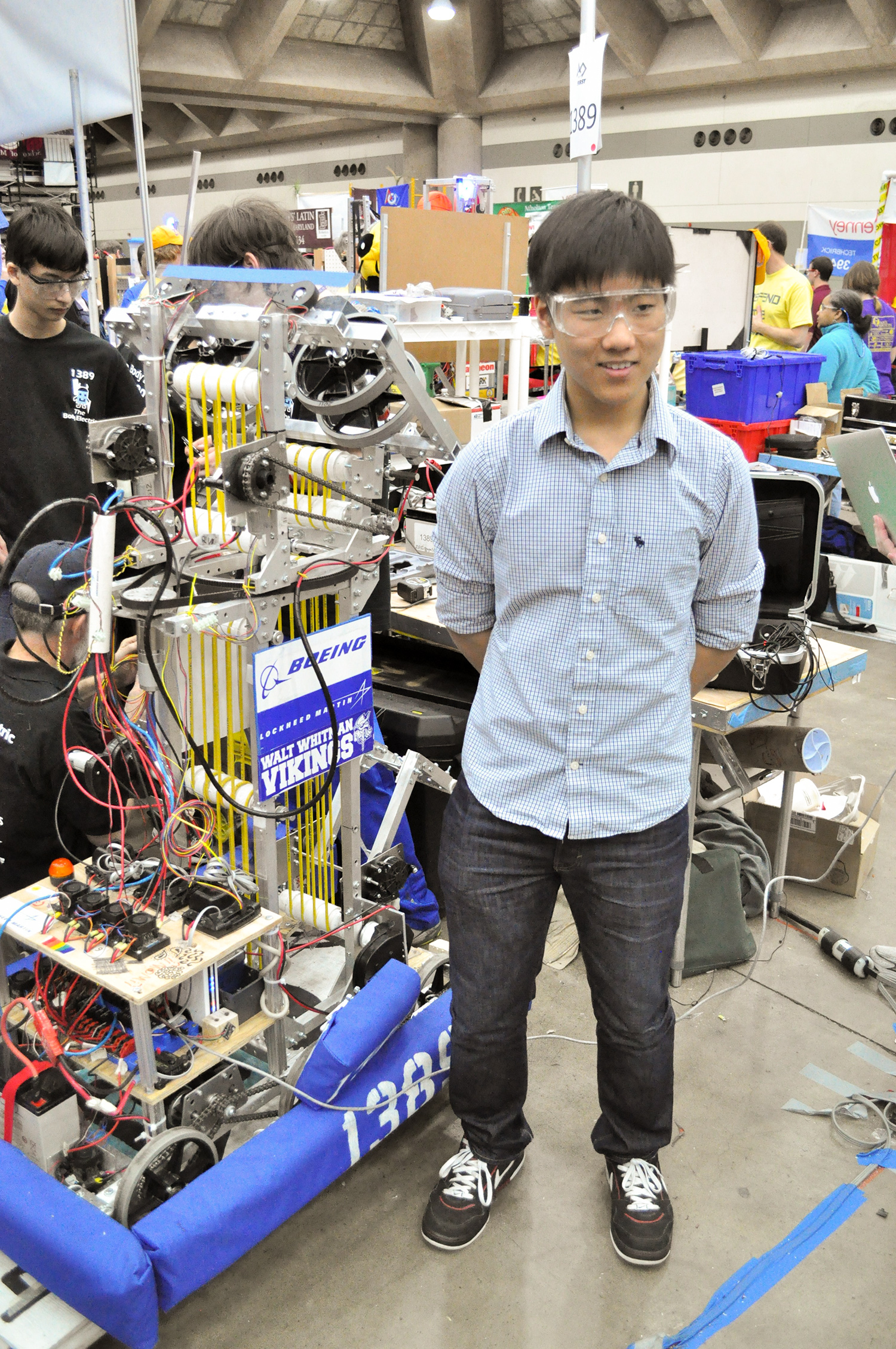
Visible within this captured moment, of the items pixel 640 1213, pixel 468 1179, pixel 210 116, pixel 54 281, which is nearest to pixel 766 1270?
pixel 640 1213

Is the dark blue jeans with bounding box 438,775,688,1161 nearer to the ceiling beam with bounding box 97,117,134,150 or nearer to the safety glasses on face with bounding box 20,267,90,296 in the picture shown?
the safety glasses on face with bounding box 20,267,90,296

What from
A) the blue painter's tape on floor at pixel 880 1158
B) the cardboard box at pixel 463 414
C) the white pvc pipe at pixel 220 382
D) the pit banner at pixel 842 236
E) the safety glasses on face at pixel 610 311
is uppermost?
the pit banner at pixel 842 236

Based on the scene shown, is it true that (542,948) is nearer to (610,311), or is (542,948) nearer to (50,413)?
(610,311)

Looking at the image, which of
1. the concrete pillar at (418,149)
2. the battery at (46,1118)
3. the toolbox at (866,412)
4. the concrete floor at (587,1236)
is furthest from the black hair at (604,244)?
the concrete pillar at (418,149)

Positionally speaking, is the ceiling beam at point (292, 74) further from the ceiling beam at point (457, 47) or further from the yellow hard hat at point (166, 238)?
the yellow hard hat at point (166, 238)

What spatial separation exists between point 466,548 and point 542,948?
0.66 m

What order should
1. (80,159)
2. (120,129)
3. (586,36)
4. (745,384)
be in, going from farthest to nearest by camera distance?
(120,129)
(745,384)
(80,159)
(586,36)

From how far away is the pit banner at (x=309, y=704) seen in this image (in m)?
1.83

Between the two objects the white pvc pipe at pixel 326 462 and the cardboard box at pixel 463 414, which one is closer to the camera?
the white pvc pipe at pixel 326 462

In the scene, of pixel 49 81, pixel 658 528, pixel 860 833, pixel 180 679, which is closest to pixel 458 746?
pixel 180 679

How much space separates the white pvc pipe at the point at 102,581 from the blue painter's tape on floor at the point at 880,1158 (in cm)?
171

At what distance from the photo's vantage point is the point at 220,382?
5.74ft

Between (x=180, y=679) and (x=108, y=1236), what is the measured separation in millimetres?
882

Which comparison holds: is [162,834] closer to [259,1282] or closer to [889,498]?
[259,1282]
